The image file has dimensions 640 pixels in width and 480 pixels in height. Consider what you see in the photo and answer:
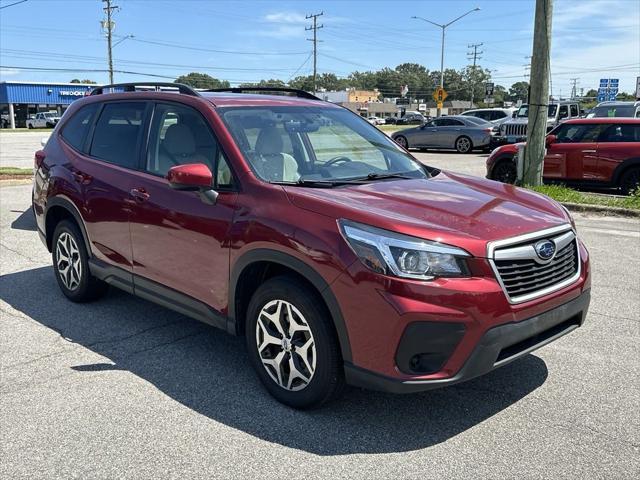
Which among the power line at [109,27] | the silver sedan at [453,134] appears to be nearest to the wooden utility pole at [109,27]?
the power line at [109,27]

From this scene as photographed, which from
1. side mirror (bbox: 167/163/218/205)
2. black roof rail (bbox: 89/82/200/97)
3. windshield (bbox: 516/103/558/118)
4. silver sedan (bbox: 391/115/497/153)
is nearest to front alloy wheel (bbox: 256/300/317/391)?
side mirror (bbox: 167/163/218/205)

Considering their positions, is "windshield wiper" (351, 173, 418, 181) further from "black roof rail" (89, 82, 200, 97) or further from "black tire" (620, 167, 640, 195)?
"black tire" (620, 167, 640, 195)

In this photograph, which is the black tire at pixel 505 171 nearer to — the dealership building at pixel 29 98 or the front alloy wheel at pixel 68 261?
the front alloy wheel at pixel 68 261

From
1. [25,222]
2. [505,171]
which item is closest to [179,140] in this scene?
[25,222]

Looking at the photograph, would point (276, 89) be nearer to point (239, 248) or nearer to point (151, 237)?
point (151, 237)

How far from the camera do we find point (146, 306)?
217 inches

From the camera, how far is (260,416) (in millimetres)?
3506

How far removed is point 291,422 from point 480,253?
142 centimetres

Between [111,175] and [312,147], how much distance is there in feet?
5.33

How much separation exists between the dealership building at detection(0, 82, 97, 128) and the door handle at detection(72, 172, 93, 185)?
71897 mm

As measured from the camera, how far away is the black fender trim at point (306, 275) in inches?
124

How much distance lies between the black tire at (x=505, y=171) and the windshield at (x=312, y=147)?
8.94 metres

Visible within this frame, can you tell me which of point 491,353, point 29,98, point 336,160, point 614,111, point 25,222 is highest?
point 29,98

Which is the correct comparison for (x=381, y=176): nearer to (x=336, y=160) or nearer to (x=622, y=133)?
(x=336, y=160)
